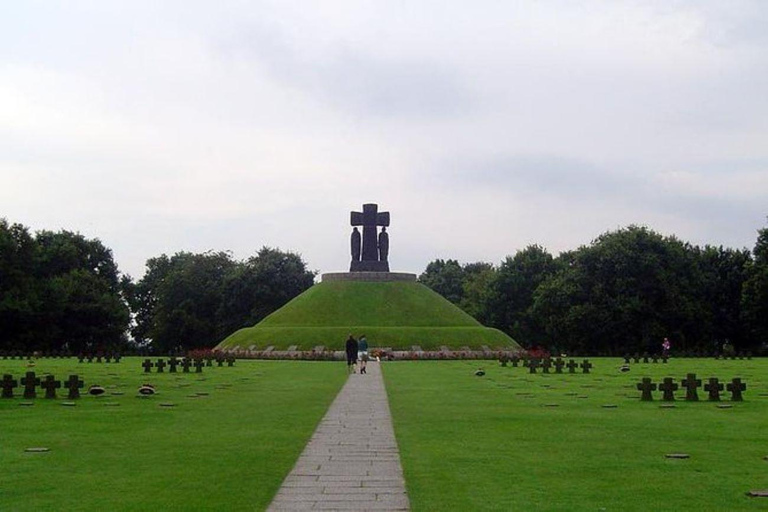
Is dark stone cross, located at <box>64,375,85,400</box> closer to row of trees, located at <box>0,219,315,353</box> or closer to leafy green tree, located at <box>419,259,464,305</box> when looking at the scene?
row of trees, located at <box>0,219,315,353</box>

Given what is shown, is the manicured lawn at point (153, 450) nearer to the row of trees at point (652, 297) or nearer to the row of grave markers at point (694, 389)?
the row of grave markers at point (694, 389)

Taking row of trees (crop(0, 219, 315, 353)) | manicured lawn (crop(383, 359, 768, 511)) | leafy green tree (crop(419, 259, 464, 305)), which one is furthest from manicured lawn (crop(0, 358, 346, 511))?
leafy green tree (crop(419, 259, 464, 305))

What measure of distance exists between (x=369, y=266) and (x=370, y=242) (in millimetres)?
2690

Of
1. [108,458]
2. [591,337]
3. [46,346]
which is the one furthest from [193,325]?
[108,458]

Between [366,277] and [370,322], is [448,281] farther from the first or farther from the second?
[370,322]

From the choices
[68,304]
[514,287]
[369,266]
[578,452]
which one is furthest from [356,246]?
[578,452]

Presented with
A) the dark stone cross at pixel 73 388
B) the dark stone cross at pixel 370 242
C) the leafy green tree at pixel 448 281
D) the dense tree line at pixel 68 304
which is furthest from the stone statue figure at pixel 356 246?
the dark stone cross at pixel 73 388

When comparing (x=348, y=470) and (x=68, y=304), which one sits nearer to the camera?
(x=348, y=470)

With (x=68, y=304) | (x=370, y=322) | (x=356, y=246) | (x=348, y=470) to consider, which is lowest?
(x=348, y=470)

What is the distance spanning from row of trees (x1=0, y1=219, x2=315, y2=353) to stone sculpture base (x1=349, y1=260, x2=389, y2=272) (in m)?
17.3

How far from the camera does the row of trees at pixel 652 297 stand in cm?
9156

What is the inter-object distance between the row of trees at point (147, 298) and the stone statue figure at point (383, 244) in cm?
1974

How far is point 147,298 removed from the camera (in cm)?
12462

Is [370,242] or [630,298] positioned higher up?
[370,242]
